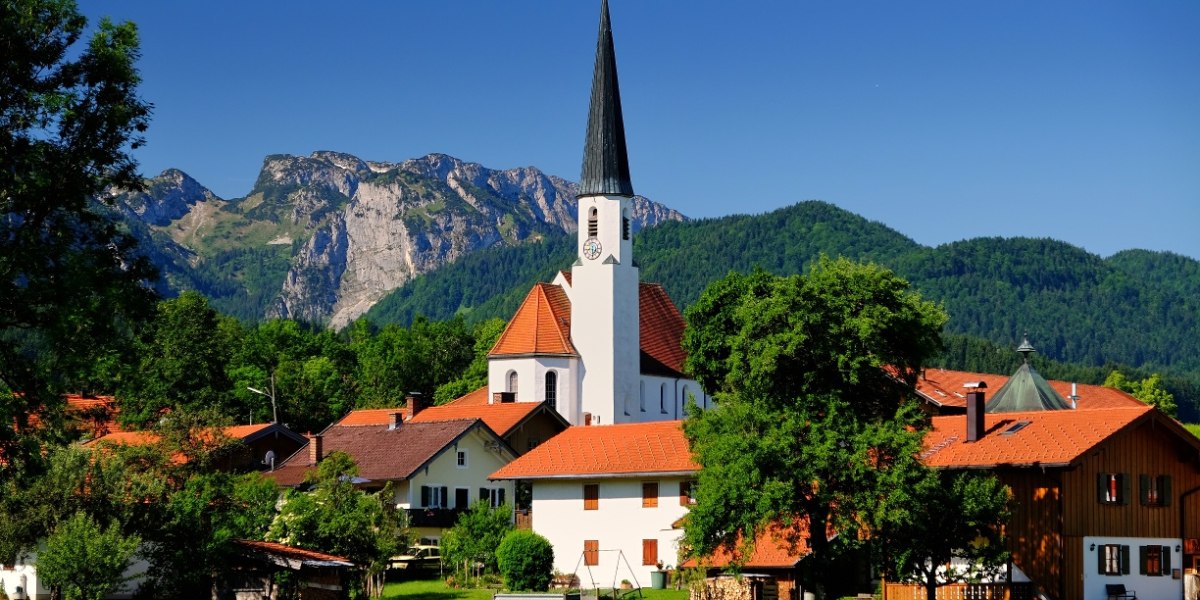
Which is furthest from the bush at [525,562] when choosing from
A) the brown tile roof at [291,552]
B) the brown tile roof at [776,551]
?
the brown tile roof at [291,552]

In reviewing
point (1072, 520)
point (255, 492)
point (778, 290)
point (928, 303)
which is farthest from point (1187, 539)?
point (255, 492)

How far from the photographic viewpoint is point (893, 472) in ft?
137

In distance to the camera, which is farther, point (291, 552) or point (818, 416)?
point (291, 552)

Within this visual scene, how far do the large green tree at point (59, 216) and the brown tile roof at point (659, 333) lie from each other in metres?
61.7

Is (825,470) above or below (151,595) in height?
above

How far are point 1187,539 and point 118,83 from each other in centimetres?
3322

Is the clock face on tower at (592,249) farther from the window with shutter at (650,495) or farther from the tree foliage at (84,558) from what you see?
the tree foliage at (84,558)

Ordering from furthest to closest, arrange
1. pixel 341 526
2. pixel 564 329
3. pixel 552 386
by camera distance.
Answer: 1. pixel 564 329
2. pixel 552 386
3. pixel 341 526

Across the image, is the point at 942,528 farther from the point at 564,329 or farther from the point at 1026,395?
the point at 564,329

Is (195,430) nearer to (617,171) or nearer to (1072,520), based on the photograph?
(1072,520)

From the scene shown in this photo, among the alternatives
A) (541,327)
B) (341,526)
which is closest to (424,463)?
(341,526)

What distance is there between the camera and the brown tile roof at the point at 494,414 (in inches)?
2859

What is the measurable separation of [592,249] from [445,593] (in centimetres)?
3930

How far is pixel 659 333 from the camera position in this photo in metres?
93.8
